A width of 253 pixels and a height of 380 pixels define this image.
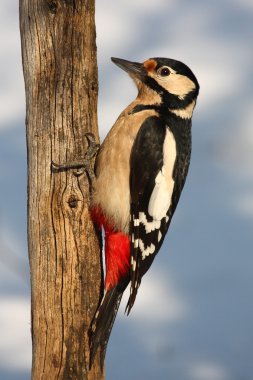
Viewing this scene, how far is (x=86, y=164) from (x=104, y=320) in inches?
32.0

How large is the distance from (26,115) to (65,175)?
399mm

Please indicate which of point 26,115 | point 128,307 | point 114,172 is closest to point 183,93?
point 114,172

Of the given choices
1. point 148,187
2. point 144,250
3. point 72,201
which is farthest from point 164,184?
point 72,201

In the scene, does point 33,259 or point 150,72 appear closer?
point 33,259

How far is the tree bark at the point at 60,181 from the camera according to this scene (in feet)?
8.80

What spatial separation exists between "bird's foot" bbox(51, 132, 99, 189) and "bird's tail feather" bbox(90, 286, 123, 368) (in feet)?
2.02

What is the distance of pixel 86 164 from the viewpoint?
2.74m

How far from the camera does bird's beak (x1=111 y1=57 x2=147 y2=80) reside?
3.06m

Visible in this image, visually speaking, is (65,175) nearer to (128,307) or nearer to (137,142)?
(137,142)

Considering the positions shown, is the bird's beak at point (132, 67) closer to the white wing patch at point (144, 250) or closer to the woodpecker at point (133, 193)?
the woodpecker at point (133, 193)

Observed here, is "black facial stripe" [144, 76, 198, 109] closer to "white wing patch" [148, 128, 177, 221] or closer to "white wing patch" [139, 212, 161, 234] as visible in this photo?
"white wing patch" [148, 128, 177, 221]

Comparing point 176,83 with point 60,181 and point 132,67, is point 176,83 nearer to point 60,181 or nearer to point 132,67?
point 132,67

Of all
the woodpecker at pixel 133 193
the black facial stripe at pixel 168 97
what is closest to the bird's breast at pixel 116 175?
the woodpecker at pixel 133 193

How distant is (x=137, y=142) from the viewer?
8.99 feet
